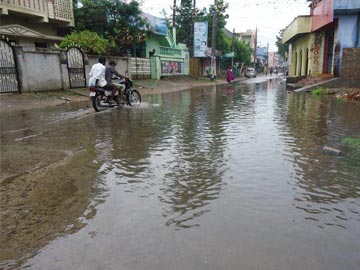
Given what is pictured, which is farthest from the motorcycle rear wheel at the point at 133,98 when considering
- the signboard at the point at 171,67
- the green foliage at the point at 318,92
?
the signboard at the point at 171,67

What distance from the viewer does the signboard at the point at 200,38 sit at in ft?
118

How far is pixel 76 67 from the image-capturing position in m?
17.4

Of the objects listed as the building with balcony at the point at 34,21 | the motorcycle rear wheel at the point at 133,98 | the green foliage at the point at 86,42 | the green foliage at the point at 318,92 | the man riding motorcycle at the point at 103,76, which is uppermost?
the building with balcony at the point at 34,21

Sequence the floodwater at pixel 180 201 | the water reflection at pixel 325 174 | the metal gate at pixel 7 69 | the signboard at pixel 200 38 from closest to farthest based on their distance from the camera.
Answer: the floodwater at pixel 180 201 → the water reflection at pixel 325 174 → the metal gate at pixel 7 69 → the signboard at pixel 200 38

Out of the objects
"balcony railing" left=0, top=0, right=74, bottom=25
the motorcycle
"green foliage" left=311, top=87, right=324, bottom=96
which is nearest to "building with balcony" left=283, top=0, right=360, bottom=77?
"green foliage" left=311, top=87, right=324, bottom=96

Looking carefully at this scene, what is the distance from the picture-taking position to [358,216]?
3254 mm

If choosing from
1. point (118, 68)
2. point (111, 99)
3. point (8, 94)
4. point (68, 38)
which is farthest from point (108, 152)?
point (118, 68)

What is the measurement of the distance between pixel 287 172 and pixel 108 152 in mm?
2871

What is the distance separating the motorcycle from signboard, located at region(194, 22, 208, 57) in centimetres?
2556

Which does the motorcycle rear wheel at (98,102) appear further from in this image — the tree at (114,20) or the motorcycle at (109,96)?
the tree at (114,20)

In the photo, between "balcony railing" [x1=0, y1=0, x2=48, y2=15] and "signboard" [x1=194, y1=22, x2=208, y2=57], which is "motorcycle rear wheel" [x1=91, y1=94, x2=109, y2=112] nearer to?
"balcony railing" [x1=0, y1=0, x2=48, y2=15]

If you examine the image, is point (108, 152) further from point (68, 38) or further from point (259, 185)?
point (68, 38)

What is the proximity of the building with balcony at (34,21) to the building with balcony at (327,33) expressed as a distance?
51.4 ft

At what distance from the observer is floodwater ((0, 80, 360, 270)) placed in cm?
259
